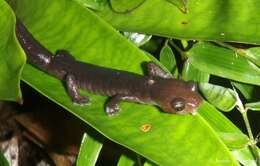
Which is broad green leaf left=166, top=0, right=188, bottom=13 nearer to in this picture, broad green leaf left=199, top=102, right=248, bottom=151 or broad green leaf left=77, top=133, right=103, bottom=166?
broad green leaf left=199, top=102, right=248, bottom=151

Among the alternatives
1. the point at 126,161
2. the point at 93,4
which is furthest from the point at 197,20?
the point at 126,161

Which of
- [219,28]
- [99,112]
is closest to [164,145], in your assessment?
[99,112]

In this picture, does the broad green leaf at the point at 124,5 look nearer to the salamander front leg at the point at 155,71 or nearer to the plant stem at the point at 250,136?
the salamander front leg at the point at 155,71

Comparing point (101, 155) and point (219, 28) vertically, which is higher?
point (219, 28)

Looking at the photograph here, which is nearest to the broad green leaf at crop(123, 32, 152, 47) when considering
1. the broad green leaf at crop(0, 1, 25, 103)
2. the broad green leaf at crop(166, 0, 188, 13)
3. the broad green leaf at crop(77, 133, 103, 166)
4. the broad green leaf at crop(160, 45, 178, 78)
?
the broad green leaf at crop(160, 45, 178, 78)

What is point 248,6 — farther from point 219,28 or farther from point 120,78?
point 120,78

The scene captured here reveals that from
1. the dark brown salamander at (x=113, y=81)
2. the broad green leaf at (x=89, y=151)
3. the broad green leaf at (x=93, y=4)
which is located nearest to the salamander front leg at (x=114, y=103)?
the dark brown salamander at (x=113, y=81)
